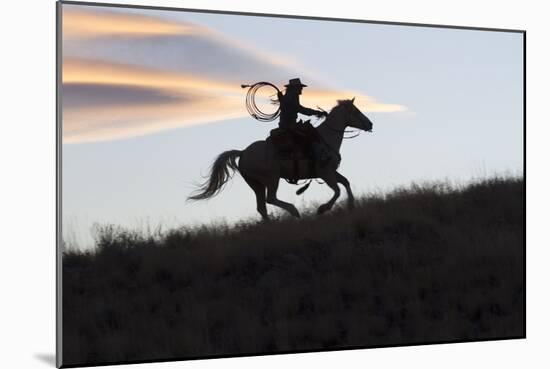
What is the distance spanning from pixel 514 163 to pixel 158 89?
169 inches

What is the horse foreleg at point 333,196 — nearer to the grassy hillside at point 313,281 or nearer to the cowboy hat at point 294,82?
the grassy hillside at point 313,281

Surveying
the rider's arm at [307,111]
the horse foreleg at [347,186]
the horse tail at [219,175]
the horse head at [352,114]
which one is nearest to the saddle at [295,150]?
the rider's arm at [307,111]

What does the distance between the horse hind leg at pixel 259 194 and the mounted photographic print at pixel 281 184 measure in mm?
21

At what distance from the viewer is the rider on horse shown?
11.9 meters

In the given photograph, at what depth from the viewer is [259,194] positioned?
11.8 m

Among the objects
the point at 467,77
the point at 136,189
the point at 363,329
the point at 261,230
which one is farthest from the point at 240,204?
the point at 467,77

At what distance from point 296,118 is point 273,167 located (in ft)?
1.87

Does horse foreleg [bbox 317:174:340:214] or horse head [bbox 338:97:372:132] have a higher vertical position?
horse head [bbox 338:97:372:132]

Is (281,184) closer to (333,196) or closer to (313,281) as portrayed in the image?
(333,196)

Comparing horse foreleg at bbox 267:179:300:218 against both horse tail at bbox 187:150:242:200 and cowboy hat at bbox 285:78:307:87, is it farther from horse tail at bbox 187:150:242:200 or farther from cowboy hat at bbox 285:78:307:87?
cowboy hat at bbox 285:78:307:87

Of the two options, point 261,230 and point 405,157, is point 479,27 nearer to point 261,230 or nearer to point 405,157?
point 405,157

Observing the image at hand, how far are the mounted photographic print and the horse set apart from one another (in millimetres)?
17

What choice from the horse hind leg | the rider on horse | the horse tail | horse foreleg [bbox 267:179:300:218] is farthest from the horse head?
the horse tail

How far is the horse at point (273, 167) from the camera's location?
456 inches
